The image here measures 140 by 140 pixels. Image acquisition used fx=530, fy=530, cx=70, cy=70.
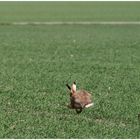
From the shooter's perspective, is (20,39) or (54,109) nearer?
(54,109)

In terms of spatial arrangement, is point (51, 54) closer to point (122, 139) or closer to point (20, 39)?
point (20, 39)

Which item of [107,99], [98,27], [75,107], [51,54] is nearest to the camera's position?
[75,107]

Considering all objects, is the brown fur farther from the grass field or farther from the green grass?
the green grass

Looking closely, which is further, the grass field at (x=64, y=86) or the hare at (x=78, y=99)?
the hare at (x=78, y=99)

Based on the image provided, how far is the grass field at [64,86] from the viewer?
8.96 m

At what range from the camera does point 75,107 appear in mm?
9422

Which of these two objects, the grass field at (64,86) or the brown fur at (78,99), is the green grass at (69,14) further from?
the brown fur at (78,99)

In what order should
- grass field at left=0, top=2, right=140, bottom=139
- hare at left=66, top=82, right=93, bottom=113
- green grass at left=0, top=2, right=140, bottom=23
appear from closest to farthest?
grass field at left=0, top=2, right=140, bottom=139 < hare at left=66, top=82, right=93, bottom=113 < green grass at left=0, top=2, right=140, bottom=23

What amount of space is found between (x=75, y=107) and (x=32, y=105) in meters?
1.52

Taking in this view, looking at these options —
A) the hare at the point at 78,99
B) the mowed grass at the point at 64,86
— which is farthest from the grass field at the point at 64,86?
the hare at the point at 78,99

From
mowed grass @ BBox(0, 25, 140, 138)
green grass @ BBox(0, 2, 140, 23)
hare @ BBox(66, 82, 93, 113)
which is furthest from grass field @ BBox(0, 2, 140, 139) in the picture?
green grass @ BBox(0, 2, 140, 23)

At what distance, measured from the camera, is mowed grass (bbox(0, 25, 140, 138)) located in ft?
29.4

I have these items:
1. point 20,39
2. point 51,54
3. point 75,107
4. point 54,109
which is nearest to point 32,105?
point 54,109

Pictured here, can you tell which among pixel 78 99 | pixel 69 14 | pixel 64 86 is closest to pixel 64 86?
pixel 64 86
